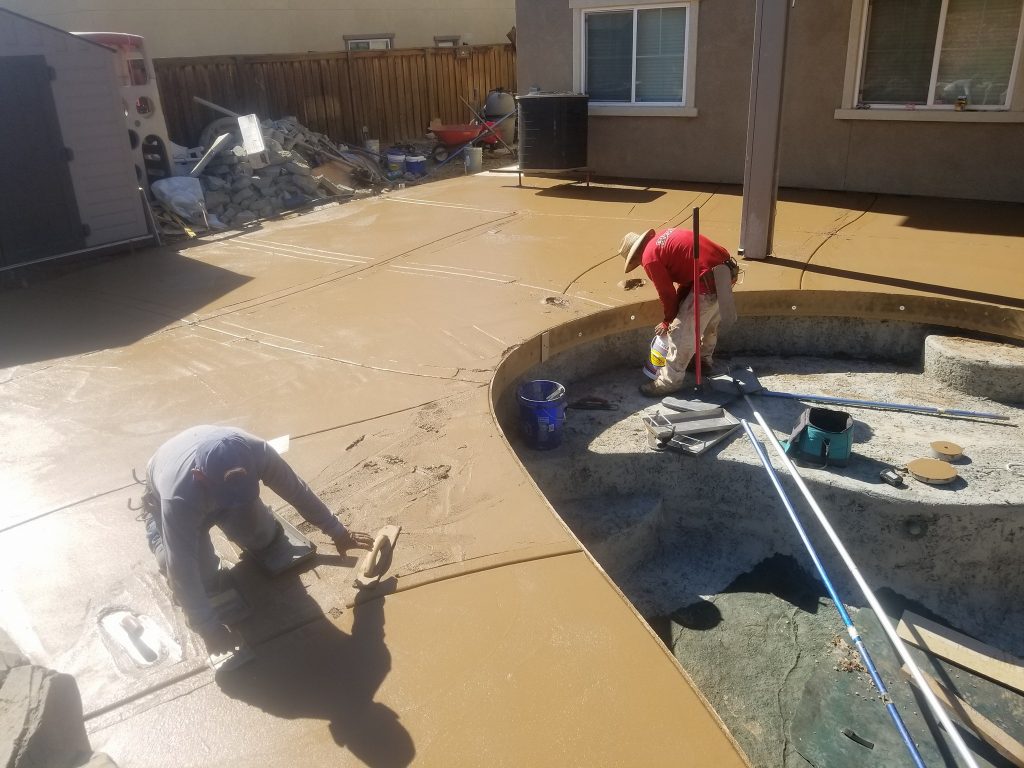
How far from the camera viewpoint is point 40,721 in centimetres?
248

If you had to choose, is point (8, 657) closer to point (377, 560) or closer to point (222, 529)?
point (222, 529)

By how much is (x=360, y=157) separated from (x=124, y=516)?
11.7 m

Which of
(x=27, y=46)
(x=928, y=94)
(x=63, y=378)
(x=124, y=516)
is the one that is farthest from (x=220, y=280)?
(x=928, y=94)

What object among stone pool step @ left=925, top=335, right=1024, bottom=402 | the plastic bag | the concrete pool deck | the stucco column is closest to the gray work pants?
the concrete pool deck

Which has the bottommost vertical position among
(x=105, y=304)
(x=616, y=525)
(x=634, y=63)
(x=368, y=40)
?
(x=616, y=525)

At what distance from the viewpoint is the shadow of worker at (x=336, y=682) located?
107 inches

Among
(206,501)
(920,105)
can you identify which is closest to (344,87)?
(920,105)

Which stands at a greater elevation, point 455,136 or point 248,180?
point 455,136

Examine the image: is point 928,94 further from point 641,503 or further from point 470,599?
point 470,599

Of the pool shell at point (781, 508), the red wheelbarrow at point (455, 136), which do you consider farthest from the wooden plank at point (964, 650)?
the red wheelbarrow at point (455, 136)

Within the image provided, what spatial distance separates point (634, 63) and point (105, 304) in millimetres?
7289

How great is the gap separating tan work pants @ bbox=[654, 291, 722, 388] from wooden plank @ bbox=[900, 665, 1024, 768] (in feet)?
8.16

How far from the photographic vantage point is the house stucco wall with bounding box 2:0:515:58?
13625 millimetres

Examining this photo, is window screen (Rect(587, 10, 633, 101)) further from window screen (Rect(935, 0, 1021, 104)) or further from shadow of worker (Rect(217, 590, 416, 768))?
shadow of worker (Rect(217, 590, 416, 768))
